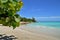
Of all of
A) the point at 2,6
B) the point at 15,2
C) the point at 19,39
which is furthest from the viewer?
the point at 19,39

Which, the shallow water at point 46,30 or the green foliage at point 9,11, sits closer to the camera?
the green foliage at point 9,11

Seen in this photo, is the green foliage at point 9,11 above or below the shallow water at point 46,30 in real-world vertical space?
above

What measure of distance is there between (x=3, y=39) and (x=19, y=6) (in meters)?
2.34

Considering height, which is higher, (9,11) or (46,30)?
(9,11)

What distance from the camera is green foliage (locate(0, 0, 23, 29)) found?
22.5 ft

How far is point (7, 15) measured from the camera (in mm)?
7176

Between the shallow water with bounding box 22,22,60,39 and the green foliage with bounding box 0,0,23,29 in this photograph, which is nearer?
the green foliage with bounding box 0,0,23,29

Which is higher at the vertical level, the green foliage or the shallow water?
the green foliage

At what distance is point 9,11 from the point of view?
7.01 meters

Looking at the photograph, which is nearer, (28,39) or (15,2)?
(15,2)

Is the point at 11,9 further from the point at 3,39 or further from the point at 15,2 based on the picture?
the point at 3,39

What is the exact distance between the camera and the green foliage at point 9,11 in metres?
6.86

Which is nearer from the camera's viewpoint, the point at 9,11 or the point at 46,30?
the point at 9,11

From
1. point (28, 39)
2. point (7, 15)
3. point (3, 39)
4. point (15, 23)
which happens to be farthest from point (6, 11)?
point (28, 39)
